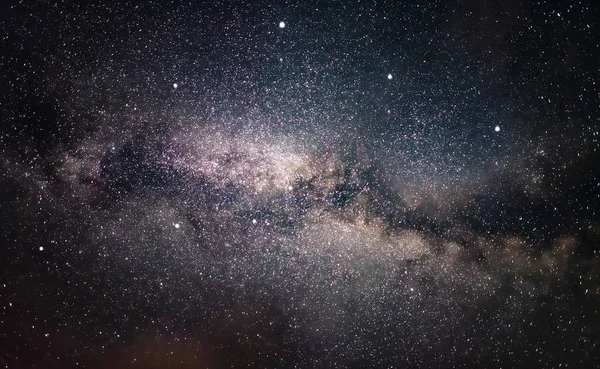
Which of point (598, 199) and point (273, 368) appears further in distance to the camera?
point (273, 368)

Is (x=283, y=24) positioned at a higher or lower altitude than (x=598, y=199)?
higher

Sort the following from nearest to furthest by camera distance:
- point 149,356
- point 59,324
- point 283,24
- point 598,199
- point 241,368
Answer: point 283,24 → point 598,199 → point 59,324 → point 149,356 → point 241,368

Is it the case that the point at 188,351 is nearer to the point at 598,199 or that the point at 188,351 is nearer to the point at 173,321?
the point at 173,321

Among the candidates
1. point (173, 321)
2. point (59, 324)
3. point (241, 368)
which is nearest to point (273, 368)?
point (241, 368)

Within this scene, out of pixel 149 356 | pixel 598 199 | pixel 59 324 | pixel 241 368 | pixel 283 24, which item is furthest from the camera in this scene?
pixel 241 368

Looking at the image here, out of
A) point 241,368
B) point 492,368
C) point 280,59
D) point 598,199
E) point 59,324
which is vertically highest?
A: point 280,59

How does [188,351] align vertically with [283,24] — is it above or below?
below

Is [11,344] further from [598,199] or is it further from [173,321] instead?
[598,199]

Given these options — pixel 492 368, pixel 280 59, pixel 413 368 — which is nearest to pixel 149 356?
pixel 413 368

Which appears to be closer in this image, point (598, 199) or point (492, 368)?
point (598, 199)
